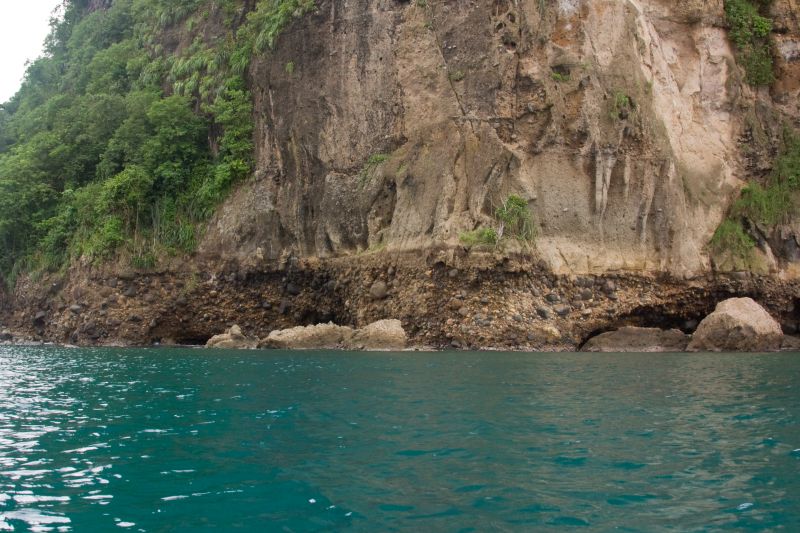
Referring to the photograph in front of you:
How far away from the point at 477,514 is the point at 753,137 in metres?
30.8

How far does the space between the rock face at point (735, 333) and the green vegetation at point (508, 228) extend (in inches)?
273

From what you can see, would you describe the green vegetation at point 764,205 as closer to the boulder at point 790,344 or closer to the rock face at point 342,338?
the boulder at point 790,344

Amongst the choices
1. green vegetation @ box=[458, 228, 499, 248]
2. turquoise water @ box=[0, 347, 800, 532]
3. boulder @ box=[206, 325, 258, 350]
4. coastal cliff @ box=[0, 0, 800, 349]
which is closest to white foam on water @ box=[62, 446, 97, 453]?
turquoise water @ box=[0, 347, 800, 532]

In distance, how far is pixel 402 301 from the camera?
Result: 28.3 m

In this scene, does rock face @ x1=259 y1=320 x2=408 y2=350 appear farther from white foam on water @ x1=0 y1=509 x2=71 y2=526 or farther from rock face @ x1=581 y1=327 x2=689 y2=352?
white foam on water @ x1=0 y1=509 x2=71 y2=526

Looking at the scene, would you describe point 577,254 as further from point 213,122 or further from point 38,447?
point 38,447

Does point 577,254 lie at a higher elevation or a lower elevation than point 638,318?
higher

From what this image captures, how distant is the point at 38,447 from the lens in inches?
366

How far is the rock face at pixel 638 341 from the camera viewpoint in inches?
1037

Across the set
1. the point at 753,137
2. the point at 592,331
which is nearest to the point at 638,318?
the point at 592,331

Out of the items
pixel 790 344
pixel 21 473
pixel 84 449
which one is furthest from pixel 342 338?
pixel 21 473

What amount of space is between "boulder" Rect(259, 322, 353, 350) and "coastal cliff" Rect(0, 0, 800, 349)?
1.80 meters

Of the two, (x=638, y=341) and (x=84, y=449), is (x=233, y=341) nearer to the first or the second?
(x=638, y=341)

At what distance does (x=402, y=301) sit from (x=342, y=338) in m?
2.68
